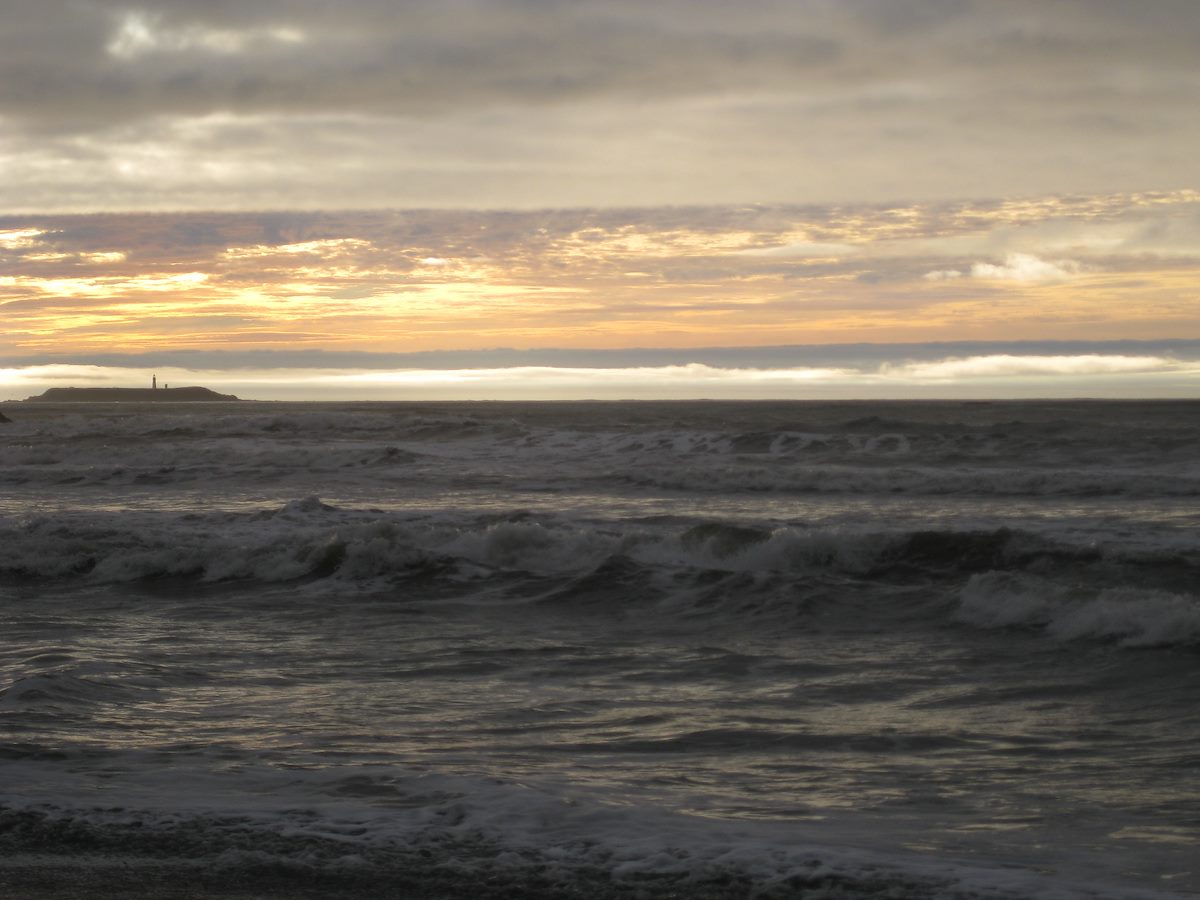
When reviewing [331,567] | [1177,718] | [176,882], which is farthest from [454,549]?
[176,882]

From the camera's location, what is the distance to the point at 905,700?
7078 mm

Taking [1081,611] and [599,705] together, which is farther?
[1081,611]

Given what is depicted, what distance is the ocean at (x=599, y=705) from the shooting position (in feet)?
14.4

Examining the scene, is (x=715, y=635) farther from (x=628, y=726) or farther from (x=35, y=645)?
(x=35, y=645)

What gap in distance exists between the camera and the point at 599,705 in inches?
275

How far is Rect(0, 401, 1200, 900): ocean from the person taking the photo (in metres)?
4.38

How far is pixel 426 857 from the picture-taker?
4.41 m

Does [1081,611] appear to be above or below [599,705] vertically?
above

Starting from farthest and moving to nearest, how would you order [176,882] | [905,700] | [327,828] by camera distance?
[905,700] → [327,828] → [176,882]

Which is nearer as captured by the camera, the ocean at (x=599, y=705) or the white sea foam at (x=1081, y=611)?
the ocean at (x=599, y=705)

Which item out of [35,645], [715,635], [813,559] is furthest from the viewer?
A: [813,559]

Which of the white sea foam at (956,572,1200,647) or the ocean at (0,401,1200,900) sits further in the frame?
the white sea foam at (956,572,1200,647)

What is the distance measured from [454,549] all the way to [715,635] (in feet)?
16.6

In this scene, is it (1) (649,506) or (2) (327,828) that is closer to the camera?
(2) (327,828)
